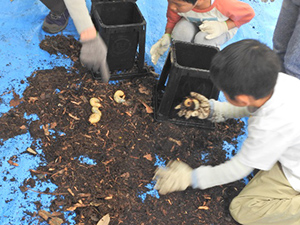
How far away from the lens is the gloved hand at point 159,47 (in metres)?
1.98

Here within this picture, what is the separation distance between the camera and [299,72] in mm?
1646

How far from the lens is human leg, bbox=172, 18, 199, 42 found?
6.47 ft

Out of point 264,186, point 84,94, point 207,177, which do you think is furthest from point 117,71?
point 264,186

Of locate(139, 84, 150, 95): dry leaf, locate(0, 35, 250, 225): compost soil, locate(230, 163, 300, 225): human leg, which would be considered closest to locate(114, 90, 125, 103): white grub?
locate(0, 35, 250, 225): compost soil

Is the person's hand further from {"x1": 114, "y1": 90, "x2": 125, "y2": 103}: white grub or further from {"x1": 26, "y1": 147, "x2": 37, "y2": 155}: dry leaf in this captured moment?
{"x1": 26, "y1": 147, "x2": 37, "y2": 155}: dry leaf

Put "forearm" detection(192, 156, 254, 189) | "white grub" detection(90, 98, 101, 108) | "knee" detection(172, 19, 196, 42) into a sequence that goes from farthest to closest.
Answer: "knee" detection(172, 19, 196, 42) → "white grub" detection(90, 98, 101, 108) → "forearm" detection(192, 156, 254, 189)

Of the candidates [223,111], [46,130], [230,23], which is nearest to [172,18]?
[230,23]

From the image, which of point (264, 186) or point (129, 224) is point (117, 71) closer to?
point (129, 224)

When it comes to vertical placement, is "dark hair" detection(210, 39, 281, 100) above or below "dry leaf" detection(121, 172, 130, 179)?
above

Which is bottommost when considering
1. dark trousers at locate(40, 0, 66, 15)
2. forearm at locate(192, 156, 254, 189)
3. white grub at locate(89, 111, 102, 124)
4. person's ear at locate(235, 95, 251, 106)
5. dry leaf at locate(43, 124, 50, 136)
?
dry leaf at locate(43, 124, 50, 136)

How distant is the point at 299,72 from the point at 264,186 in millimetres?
756

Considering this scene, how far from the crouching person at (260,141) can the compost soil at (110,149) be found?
0.13 m

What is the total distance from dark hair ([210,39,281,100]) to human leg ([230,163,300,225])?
0.52m

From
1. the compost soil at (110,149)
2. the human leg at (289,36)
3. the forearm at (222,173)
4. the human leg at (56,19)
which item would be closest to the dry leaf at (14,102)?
the compost soil at (110,149)
